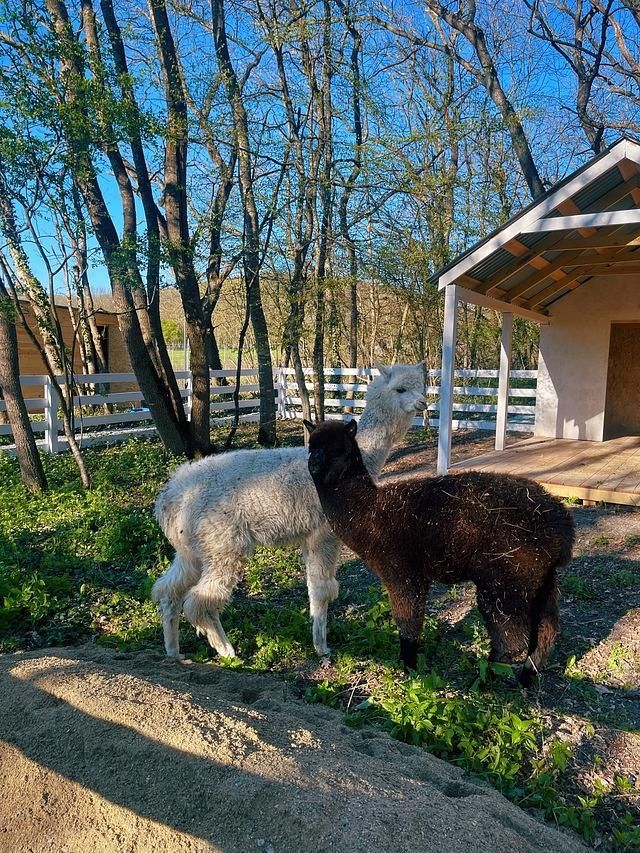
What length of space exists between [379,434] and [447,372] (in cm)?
478

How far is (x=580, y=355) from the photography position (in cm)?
1196

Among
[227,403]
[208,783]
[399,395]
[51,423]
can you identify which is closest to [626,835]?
[208,783]

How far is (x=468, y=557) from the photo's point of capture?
3447 mm

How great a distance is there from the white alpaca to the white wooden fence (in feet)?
23.2

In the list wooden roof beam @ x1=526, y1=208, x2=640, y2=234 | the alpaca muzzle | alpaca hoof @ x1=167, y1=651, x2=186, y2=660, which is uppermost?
wooden roof beam @ x1=526, y1=208, x2=640, y2=234

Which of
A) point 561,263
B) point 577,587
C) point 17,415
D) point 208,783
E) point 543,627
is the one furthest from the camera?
point 561,263

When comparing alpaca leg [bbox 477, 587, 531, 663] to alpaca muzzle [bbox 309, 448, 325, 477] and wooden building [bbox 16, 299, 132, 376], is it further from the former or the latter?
wooden building [bbox 16, 299, 132, 376]

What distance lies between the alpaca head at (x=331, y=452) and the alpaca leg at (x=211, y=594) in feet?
3.18

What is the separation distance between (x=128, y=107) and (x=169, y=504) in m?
6.35

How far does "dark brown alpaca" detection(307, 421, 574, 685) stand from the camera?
340cm

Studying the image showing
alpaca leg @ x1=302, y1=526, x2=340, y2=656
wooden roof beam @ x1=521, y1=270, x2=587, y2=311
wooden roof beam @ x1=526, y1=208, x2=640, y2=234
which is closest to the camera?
alpaca leg @ x1=302, y1=526, x2=340, y2=656

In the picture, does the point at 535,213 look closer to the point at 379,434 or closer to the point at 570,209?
the point at 570,209

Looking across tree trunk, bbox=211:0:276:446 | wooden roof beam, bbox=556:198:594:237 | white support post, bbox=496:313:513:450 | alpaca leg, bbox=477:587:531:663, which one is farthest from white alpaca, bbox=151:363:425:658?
tree trunk, bbox=211:0:276:446

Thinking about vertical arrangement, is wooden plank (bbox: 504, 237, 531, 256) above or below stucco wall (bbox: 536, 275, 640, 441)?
above
